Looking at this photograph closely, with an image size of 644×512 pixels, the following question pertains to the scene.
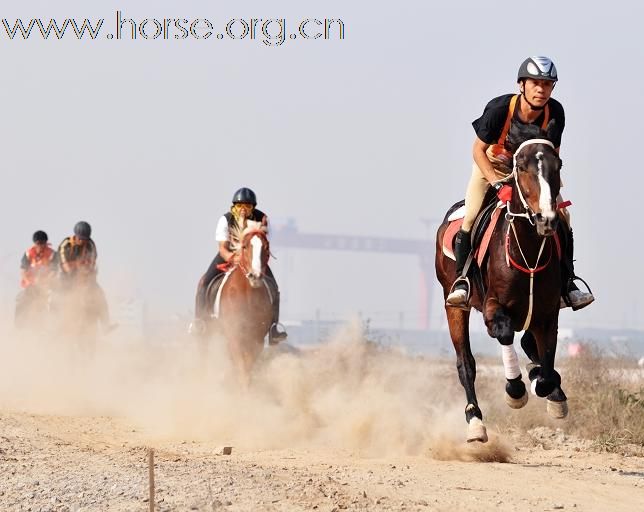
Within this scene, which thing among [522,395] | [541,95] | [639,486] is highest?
[541,95]

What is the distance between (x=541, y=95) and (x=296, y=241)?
14522cm

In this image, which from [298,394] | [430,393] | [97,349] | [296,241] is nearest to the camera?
[298,394]

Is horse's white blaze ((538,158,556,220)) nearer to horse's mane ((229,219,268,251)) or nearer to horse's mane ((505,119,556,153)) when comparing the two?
horse's mane ((505,119,556,153))

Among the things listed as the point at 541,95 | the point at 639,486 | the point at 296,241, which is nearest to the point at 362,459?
→ the point at 639,486

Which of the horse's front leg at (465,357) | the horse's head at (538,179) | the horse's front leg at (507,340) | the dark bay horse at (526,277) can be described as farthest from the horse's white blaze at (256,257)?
the horse's head at (538,179)

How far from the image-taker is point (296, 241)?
515 ft

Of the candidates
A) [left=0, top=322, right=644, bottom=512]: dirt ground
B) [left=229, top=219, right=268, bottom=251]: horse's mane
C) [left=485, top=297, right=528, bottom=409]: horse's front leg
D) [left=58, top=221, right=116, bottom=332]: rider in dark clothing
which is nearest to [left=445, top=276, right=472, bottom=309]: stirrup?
[left=485, top=297, right=528, bottom=409]: horse's front leg

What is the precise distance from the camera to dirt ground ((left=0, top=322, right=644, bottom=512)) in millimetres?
9758

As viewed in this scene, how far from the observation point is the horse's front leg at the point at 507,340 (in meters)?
11.7

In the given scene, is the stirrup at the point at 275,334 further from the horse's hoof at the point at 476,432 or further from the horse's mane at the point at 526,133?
the horse's mane at the point at 526,133

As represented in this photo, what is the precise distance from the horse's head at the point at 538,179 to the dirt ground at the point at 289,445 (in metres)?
2.21

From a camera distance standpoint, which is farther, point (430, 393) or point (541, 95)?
point (430, 393)

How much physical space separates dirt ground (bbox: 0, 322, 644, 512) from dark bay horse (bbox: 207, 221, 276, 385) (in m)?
0.43

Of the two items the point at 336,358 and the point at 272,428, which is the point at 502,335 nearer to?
the point at 272,428
